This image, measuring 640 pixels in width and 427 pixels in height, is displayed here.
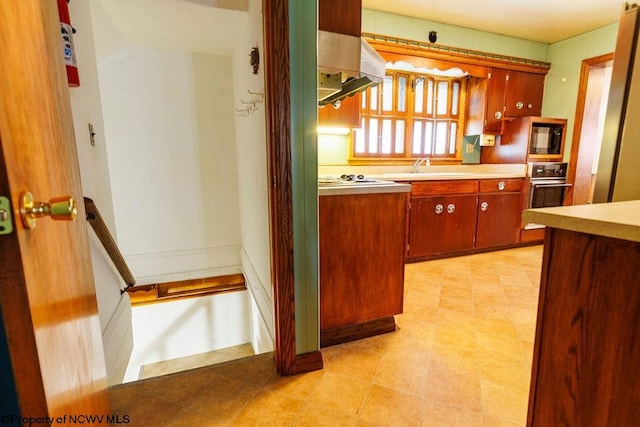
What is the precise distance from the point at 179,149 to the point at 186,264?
3.84ft

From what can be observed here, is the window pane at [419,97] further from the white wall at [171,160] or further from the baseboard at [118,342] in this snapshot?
the baseboard at [118,342]

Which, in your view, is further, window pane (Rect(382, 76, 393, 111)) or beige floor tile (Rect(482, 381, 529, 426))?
window pane (Rect(382, 76, 393, 111))

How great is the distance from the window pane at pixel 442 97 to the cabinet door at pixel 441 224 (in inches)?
48.6

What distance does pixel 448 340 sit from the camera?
5.95ft

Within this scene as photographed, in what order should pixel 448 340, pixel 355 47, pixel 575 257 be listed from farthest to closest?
pixel 448 340, pixel 355 47, pixel 575 257

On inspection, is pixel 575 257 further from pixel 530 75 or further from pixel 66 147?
pixel 530 75

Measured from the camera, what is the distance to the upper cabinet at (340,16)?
1.51 m

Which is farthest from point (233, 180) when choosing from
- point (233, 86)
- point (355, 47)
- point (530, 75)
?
point (530, 75)

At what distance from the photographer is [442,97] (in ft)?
12.4

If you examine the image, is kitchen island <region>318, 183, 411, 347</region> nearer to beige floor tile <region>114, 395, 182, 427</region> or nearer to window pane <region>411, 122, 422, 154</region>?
beige floor tile <region>114, 395, 182, 427</region>

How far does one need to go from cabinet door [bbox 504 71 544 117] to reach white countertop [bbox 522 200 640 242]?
11.3 feet

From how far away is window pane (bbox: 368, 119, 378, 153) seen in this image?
11.4 feet

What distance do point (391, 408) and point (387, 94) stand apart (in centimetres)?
314

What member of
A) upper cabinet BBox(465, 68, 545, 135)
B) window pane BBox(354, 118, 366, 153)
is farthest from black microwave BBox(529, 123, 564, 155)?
window pane BBox(354, 118, 366, 153)
